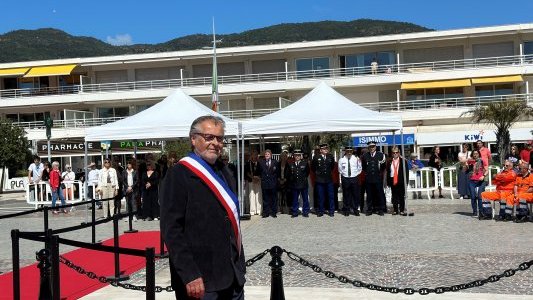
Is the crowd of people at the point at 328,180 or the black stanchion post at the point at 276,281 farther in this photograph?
the crowd of people at the point at 328,180

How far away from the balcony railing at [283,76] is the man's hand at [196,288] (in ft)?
144

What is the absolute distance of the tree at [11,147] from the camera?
138 ft

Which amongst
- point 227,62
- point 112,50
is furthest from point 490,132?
point 112,50

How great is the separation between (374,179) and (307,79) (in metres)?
33.0

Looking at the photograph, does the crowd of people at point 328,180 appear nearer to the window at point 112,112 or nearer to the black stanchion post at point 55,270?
the black stanchion post at point 55,270

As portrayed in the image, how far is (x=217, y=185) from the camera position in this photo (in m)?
4.30

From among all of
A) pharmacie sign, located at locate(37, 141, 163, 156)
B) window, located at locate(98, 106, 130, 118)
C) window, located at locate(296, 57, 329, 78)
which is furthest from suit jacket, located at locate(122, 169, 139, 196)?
window, located at locate(98, 106, 130, 118)

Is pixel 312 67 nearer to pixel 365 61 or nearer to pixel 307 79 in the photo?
pixel 307 79

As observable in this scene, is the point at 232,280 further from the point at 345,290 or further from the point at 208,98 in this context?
the point at 208,98

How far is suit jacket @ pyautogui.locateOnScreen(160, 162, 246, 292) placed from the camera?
13.7ft

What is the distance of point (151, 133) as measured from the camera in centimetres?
1644

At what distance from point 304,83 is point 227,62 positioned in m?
6.99

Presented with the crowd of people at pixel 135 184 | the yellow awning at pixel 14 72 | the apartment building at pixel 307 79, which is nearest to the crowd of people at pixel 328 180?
the crowd of people at pixel 135 184

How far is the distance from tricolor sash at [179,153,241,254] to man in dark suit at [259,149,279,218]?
11.8 m
